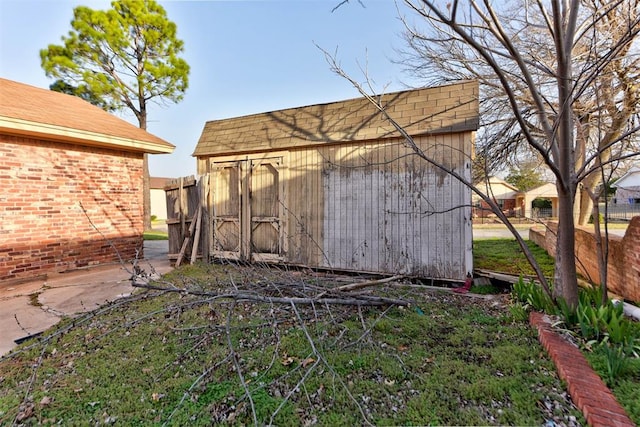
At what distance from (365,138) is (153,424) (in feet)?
15.2

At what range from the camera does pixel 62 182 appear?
5945 mm

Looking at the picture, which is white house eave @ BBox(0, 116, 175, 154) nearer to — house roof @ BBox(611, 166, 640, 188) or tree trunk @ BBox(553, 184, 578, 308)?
tree trunk @ BBox(553, 184, 578, 308)

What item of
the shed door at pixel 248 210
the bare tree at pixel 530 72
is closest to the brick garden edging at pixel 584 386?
the shed door at pixel 248 210

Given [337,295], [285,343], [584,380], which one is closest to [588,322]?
[584,380]

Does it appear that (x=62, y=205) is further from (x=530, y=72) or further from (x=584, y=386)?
(x=530, y=72)

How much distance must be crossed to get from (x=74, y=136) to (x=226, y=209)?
117 inches

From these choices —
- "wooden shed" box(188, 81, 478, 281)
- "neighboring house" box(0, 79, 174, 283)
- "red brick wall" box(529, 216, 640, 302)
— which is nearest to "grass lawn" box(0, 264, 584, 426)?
"red brick wall" box(529, 216, 640, 302)

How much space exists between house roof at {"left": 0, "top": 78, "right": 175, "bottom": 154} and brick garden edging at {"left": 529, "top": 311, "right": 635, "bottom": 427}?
24.4 feet

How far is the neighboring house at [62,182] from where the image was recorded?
17.3 feet

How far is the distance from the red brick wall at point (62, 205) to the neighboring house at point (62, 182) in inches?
0.5

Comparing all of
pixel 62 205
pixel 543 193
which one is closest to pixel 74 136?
pixel 62 205

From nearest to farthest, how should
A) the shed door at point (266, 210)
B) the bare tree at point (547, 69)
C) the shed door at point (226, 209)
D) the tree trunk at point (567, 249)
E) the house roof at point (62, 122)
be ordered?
the bare tree at point (547, 69) < the tree trunk at point (567, 249) < the house roof at point (62, 122) < the shed door at point (266, 210) < the shed door at point (226, 209)

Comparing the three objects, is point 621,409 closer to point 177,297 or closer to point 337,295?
point 337,295

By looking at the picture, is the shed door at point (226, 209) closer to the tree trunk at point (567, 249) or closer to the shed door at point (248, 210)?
the shed door at point (248, 210)
